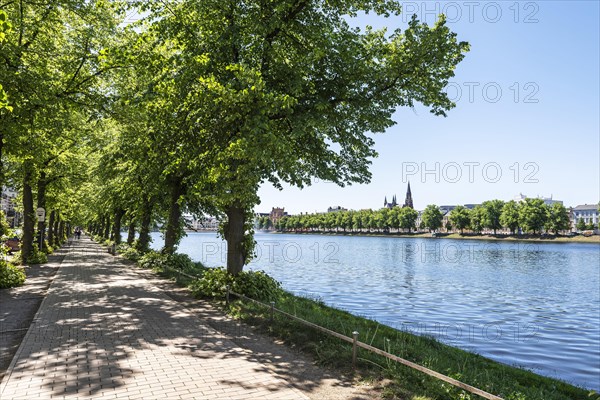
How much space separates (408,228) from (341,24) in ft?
525

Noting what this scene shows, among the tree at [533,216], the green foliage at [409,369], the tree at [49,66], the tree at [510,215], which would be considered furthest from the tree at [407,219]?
the green foliage at [409,369]

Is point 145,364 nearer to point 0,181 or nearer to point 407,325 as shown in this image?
point 407,325

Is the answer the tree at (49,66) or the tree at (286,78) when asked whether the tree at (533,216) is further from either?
the tree at (49,66)

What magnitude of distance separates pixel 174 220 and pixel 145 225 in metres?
7.49

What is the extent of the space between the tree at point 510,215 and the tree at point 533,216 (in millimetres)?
1943

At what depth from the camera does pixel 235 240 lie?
48.2 feet

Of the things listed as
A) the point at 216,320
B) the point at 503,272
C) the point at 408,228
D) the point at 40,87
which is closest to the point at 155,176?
the point at 40,87

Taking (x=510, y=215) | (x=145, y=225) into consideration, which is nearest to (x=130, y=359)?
(x=145, y=225)

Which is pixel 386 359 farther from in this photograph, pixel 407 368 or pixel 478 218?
pixel 478 218

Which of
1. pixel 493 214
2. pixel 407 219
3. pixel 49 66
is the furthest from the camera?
pixel 407 219

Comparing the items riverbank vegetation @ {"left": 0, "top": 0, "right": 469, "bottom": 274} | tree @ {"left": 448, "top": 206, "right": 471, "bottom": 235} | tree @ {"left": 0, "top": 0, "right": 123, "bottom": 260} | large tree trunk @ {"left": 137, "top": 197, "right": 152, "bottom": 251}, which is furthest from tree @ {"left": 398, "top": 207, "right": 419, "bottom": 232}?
tree @ {"left": 0, "top": 0, "right": 123, "bottom": 260}

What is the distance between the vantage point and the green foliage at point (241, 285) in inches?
546

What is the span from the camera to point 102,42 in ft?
52.2

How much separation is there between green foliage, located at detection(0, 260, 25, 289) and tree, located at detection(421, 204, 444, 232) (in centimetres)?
14469
